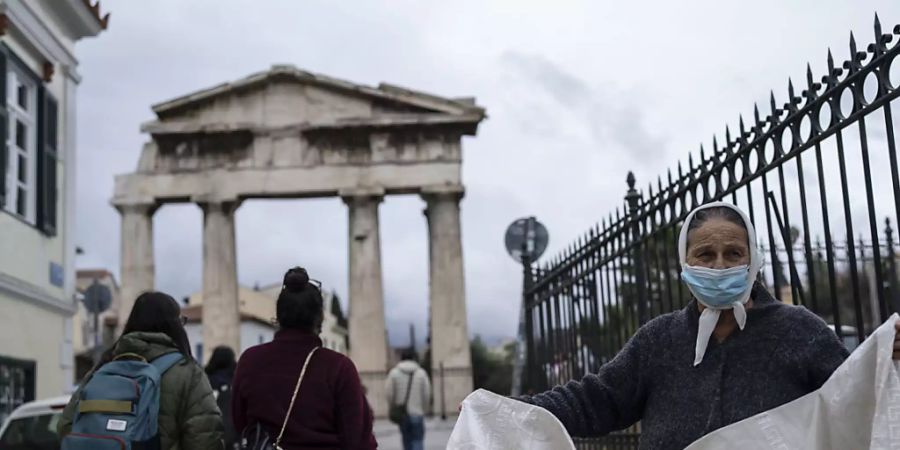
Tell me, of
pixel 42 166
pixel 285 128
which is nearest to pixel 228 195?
pixel 285 128

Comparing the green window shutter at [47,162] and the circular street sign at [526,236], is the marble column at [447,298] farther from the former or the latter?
the circular street sign at [526,236]

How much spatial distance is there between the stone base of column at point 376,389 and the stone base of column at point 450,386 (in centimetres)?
147

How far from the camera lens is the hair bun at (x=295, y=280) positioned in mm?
5172

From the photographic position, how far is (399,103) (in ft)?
111

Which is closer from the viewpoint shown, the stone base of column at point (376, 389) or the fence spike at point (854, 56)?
the fence spike at point (854, 56)

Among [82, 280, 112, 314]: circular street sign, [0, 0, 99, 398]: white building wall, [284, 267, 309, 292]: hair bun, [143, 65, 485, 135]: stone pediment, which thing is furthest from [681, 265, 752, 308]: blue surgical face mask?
[143, 65, 485, 135]: stone pediment

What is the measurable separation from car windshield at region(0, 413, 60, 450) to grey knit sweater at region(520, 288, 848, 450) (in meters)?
5.80

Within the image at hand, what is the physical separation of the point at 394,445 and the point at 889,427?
19.7 meters

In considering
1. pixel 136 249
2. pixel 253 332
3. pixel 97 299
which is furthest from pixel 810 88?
pixel 253 332

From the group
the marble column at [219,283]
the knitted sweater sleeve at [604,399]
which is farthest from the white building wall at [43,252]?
the marble column at [219,283]

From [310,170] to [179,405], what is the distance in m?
29.1

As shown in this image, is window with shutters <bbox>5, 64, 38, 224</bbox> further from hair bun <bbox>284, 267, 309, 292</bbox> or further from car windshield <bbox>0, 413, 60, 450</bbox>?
hair bun <bbox>284, 267, 309, 292</bbox>

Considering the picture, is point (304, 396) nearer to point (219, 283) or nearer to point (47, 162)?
point (47, 162)

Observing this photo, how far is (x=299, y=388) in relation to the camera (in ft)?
16.4
